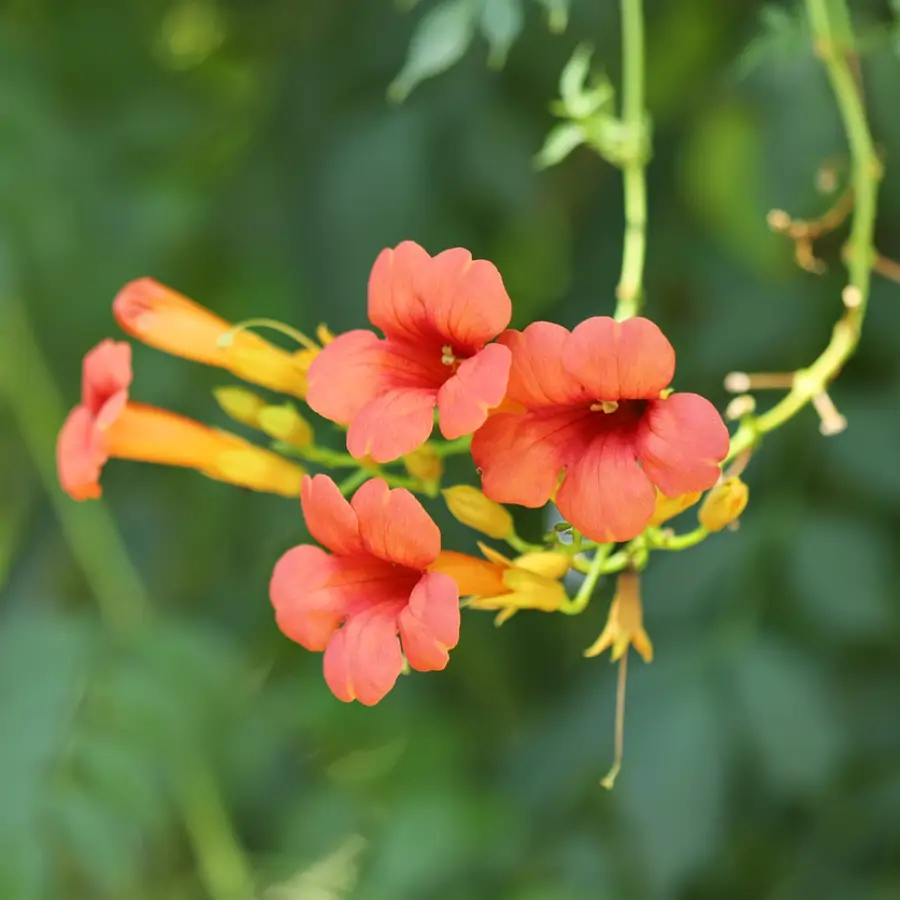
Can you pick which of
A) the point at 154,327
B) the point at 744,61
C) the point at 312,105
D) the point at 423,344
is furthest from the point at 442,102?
the point at 423,344

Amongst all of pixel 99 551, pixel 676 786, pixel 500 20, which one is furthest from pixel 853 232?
pixel 99 551

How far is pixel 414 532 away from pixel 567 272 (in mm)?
929

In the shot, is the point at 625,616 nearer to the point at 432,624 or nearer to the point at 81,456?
the point at 432,624

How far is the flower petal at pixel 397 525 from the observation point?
0.62 m

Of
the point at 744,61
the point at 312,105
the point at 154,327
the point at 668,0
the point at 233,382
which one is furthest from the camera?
the point at 233,382

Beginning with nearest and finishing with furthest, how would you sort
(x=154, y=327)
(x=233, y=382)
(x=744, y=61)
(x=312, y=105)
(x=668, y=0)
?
(x=154, y=327) < (x=744, y=61) < (x=668, y=0) < (x=312, y=105) < (x=233, y=382)

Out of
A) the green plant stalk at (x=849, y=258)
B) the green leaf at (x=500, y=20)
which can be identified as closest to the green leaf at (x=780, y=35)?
the green plant stalk at (x=849, y=258)

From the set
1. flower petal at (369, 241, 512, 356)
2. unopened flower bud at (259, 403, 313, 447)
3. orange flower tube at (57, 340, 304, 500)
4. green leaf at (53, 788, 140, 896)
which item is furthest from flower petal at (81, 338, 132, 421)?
green leaf at (53, 788, 140, 896)

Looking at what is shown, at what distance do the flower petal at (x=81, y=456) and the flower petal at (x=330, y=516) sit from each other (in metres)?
0.19

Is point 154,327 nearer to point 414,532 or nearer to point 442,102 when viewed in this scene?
point 414,532

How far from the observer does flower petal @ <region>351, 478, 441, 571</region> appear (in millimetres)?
618

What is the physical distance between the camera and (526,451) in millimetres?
A: 639

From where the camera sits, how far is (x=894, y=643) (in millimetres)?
1431

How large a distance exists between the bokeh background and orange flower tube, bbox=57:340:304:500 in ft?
1.69
